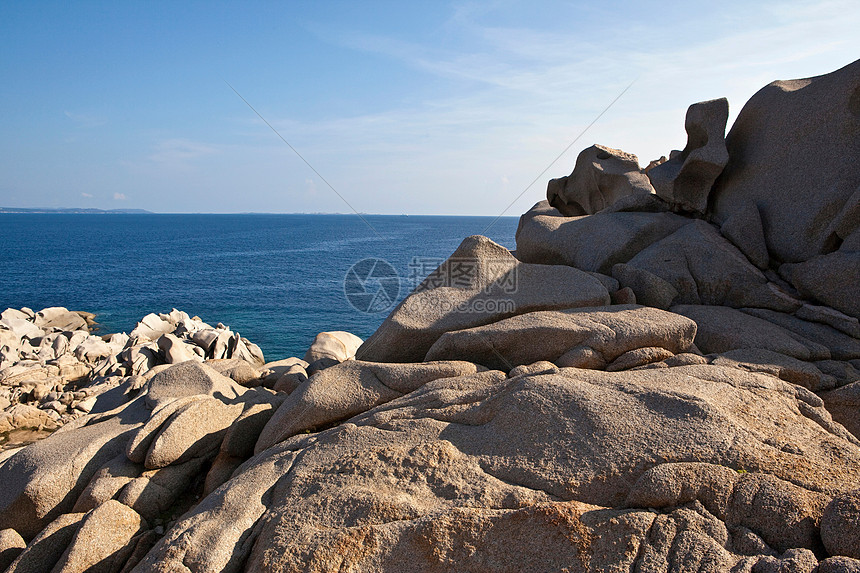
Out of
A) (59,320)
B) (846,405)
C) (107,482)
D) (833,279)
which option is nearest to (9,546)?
(107,482)

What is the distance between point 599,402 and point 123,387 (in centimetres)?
1356

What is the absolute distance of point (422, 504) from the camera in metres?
5.57

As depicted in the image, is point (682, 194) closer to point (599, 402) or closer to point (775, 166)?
point (775, 166)

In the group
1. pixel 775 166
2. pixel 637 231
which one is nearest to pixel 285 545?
pixel 637 231

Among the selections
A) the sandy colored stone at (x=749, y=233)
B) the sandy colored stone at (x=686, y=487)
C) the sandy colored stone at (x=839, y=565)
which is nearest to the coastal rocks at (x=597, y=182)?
the sandy colored stone at (x=749, y=233)

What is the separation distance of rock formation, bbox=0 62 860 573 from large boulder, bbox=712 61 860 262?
0.04 m

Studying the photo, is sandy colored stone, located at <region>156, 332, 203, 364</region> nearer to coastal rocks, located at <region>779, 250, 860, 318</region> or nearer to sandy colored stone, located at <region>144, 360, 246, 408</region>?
sandy colored stone, located at <region>144, 360, 246, 408</region>

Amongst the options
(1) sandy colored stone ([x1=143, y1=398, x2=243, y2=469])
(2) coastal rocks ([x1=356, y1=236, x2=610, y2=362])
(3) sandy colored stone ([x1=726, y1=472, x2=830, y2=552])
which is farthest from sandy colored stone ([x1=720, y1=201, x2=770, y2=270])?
(1) sandy colored stone ([x1=143, y1=398, x2=243, y2=469])

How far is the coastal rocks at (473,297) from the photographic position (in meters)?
9.53

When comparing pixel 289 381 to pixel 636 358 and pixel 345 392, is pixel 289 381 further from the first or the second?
pixel 636 358

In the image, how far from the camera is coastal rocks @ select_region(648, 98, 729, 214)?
1284 centimetres

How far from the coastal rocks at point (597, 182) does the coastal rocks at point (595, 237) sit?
325cm

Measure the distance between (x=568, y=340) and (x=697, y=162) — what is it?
723cm

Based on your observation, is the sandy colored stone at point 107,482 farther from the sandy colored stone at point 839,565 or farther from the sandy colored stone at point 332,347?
the sandy colored stone at point 332,347
